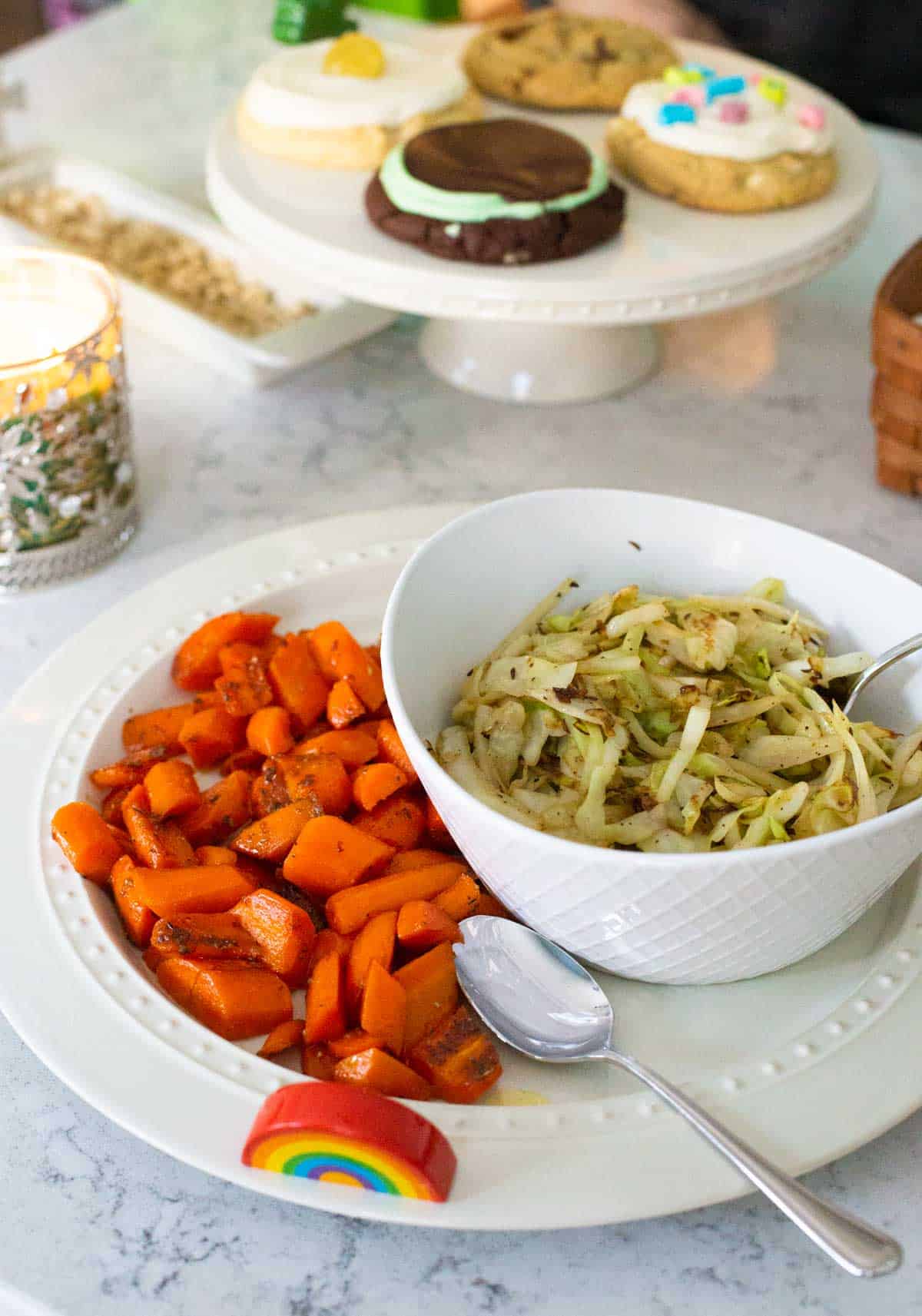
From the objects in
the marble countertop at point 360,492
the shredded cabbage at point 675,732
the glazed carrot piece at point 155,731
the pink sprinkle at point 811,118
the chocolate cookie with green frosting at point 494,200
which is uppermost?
the pink sprinkle at point 811,118

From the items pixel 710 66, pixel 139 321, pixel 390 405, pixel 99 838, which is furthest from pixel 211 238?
pixel 99 838

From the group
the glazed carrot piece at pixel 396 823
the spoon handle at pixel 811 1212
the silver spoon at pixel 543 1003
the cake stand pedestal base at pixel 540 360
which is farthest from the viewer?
the cake stand pedestal base at pixel 540 360

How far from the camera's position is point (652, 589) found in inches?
45.8

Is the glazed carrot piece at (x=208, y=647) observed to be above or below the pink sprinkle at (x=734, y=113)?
below

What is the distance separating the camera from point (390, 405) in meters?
1.77

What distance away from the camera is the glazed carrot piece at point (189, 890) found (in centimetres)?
96

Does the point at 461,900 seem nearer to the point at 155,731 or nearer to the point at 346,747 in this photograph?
the point at 346,747

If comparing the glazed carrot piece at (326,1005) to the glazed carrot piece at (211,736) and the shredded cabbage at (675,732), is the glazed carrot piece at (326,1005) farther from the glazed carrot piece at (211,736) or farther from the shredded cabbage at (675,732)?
the glazed carrot piece at (211,736)

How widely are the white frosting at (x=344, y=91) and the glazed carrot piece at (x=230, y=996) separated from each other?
1.13 meters

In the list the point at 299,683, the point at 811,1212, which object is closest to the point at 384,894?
the point at 299,683

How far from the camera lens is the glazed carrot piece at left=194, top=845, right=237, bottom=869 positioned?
1.02 meters

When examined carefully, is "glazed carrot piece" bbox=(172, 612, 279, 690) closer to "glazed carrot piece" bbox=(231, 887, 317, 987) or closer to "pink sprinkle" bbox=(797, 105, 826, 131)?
"glazed carrot piece" bbox=(231, 887, 317, 987)

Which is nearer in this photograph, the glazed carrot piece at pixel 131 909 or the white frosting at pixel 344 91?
the glazed carrot piece at pixel 131 909

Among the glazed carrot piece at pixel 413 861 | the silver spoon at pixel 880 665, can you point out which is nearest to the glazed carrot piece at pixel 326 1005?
the glazed carrot piece at pixel 413 861
